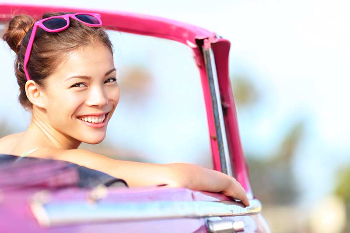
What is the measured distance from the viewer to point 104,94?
7.55 feet

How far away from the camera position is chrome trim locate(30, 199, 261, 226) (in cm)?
125

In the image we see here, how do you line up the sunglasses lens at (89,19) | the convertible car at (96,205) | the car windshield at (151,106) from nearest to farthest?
the convertible car at (96,205) → the sunglasses lens at (89,19) → the car windshield at (151,106)

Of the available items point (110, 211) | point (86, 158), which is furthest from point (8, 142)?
point (110, 211)

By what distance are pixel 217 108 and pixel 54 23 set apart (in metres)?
1.01

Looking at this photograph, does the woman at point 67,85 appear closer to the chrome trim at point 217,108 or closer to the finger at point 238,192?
the finger at point 238,192

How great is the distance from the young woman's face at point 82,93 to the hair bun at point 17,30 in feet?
1.07

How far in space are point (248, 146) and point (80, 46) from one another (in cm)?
1363

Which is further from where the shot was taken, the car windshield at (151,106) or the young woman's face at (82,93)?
the car windshield at (151,106)

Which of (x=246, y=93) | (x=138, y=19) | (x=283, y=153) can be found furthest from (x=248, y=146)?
(x=138, y=19)

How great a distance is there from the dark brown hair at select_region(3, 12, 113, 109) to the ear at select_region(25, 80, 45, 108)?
20 millimetres

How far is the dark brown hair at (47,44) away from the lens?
228 cm

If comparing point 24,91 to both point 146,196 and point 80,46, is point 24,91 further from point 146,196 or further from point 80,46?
point 146,196

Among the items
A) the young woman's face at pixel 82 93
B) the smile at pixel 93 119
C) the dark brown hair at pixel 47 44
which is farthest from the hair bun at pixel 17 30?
the smile at pixel 93 119

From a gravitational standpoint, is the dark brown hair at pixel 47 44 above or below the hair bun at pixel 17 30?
below
